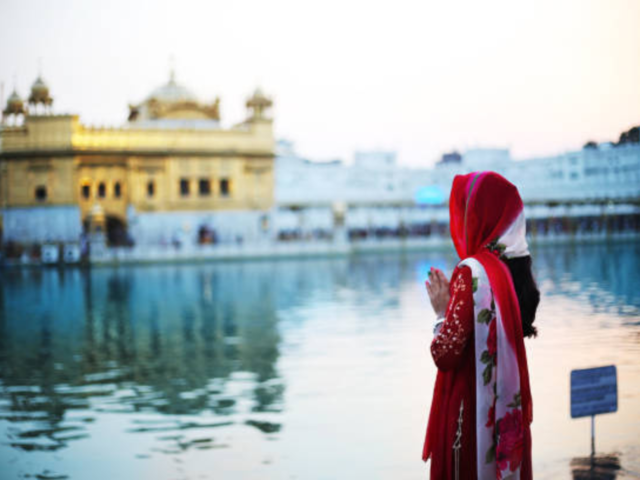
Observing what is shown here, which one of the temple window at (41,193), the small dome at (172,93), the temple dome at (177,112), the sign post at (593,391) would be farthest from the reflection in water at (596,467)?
the small dome at (172,93)

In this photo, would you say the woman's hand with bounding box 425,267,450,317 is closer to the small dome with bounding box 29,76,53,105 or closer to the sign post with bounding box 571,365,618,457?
the sign post with bounding box 571,365,618,457

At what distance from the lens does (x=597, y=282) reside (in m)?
13.8

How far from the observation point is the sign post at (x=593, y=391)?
3850 millimetres

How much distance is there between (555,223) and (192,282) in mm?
19826

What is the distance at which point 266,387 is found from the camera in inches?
270

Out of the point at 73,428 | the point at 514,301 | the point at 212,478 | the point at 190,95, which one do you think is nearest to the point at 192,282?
the point at 73,428

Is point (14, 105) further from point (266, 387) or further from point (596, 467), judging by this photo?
point (596, 467)

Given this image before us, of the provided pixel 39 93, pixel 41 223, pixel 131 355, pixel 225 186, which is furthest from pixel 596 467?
pixel 39 93

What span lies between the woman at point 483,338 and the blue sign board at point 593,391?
1.43m

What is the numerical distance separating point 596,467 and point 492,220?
2082mm

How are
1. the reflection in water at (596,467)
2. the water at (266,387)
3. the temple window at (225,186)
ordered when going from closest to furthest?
the reflection in water at (596,467) < the water at (266,387) < the temple window at (225,186)

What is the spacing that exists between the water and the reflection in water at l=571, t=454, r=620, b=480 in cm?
2

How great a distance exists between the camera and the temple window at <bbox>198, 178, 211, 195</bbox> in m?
35.9

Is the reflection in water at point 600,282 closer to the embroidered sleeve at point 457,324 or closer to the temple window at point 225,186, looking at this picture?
the embroidered sleeve at point 457,324
